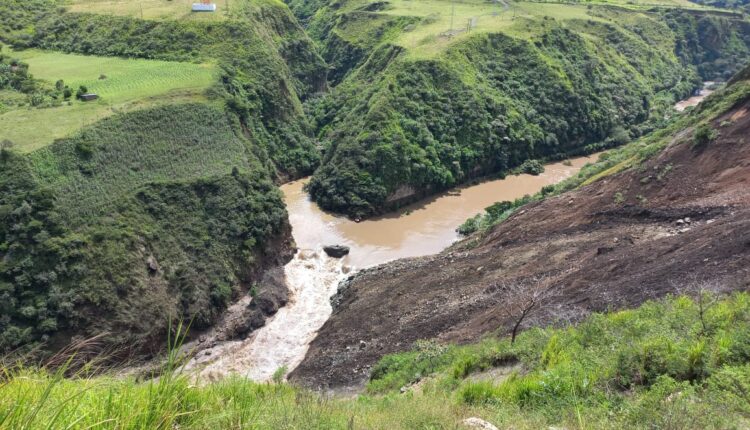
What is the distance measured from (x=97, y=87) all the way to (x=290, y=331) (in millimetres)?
27770

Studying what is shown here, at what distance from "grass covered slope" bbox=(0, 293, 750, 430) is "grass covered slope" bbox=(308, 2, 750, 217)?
31.0m

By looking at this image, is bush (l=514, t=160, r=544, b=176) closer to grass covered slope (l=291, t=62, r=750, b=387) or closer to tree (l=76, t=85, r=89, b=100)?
grass covered slope (l=291, t=62, r=750, b=387)

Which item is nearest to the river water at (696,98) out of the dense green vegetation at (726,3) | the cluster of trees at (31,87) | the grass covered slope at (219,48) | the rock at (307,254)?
the dense green vegetation at (726,3)

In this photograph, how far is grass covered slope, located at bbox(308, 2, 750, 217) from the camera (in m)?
45.0

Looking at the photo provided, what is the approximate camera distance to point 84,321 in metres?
24.8

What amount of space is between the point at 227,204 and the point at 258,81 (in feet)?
67.2

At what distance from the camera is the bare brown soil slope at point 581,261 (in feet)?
54.5

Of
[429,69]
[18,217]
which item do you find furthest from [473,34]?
[18,217]

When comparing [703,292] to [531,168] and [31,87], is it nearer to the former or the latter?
[531,168]

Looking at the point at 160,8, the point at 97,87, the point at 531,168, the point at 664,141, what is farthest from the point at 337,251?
the point at 160,8

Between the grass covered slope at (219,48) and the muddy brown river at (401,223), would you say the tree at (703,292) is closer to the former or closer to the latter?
the muddy brown river at (401,223)

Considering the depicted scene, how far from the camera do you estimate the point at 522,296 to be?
61.0 feet

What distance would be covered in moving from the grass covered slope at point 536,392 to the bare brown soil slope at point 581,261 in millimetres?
3653

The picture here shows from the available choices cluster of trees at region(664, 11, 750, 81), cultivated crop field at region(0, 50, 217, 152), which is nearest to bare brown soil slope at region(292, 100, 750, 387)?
cultivated crop field at region(0, 50, 217, 152)
